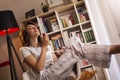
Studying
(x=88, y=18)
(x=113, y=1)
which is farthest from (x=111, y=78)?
(x=113, y=1)

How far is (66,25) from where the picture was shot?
3.05m

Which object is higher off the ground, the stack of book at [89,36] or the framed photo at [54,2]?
the framed photo at [54,2]

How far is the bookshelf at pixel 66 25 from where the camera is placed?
296 cm

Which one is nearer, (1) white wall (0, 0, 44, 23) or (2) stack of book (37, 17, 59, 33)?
(2) stack of book (37, 17, 59, 33)

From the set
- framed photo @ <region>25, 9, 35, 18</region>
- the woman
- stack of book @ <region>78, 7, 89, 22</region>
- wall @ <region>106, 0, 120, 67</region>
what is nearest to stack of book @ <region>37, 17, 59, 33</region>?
framed photo @ <region>25, 9, 35, 18</region>

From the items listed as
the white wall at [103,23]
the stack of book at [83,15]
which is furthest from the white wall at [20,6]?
the white wall at [103,23]

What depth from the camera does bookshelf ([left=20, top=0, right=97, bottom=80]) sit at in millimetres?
2965

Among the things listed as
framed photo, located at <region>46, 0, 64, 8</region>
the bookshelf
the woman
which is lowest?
the woman

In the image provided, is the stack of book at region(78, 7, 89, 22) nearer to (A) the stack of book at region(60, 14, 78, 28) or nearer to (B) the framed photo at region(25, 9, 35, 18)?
(A) the stack of book at region(60, 14, 78, 28)

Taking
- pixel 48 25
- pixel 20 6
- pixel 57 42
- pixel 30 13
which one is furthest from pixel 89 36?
pixel 20 6

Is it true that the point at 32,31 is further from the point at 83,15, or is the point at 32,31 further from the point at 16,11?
the point at 16,11

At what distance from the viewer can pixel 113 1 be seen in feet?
9.87

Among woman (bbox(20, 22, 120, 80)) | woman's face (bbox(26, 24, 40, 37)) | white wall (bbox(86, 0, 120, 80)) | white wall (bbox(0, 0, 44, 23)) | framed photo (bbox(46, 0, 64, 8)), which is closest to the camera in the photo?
woman (bbox(20, 22, 120, 80))

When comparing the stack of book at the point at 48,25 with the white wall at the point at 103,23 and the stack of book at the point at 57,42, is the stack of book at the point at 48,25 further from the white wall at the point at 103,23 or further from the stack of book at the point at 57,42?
the white wall at the point at 103,23
